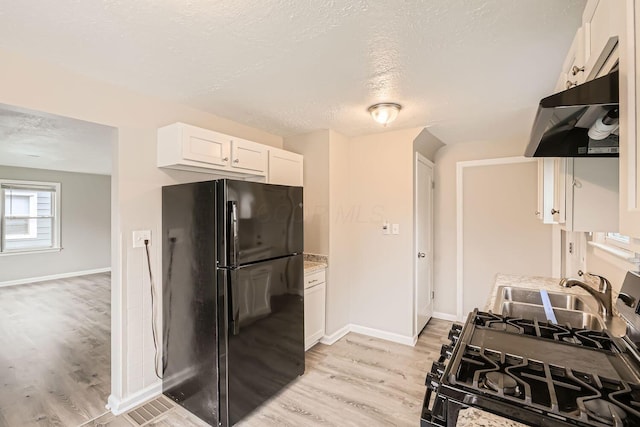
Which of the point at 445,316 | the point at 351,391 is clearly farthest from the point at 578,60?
the point at 445,316

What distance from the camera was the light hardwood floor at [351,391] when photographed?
204 cm

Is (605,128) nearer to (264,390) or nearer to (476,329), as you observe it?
(476,329)

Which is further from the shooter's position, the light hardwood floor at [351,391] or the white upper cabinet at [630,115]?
the light hardwood floor at [351,391]

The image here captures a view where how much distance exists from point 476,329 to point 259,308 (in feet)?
4.60

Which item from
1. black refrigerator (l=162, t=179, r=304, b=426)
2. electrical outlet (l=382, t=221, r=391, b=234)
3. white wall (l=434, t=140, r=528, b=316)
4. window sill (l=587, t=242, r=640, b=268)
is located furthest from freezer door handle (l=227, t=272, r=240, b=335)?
white wall (l=434, t=140, r=528, b=316)

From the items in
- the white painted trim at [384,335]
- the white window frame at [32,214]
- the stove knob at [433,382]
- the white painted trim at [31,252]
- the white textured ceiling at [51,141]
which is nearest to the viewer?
the stove knob at [433,382]

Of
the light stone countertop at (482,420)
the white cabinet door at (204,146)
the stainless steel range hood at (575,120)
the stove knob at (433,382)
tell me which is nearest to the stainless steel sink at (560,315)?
the stainless steel range hood at (575,120)

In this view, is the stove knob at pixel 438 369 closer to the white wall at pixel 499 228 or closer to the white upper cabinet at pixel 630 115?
the white upper cabinet at pixel 630 115

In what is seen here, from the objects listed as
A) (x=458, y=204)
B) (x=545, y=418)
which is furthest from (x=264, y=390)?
(x=458, y=204)

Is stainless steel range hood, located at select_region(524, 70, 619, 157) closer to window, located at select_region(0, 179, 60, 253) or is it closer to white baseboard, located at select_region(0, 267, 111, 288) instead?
window, located at select_region(0, 179, 60, 253)

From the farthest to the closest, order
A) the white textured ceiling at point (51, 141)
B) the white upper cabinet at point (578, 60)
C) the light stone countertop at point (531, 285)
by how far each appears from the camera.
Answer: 1. the white textured ceiling at point (51, 141)
2. the light stone countertop at point (531, 285)
3. the white upper cabinet at point (578, 60)

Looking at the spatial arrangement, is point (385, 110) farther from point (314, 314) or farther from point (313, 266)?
point (314, 314)

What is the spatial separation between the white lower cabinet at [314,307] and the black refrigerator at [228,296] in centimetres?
45

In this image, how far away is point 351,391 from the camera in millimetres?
2369
